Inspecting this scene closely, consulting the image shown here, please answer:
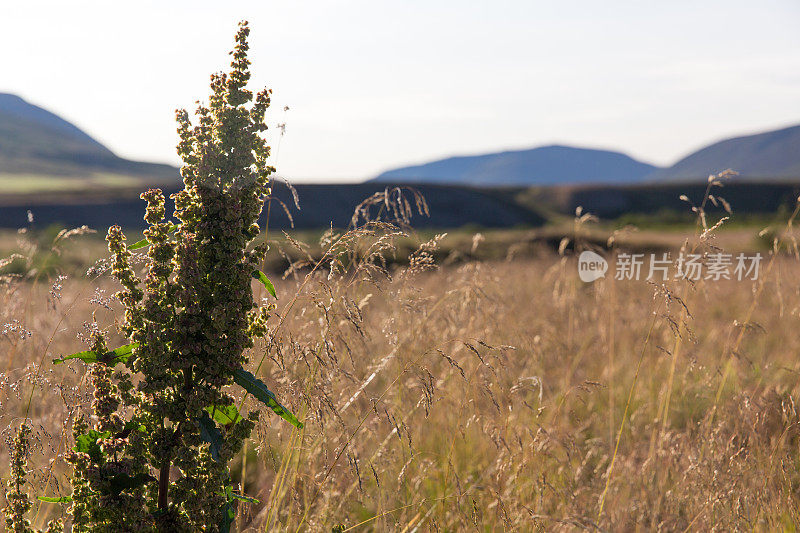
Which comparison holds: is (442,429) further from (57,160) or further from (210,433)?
(57,160)

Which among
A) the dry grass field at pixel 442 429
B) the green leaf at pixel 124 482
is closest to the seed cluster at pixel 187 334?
the green leaf at pixel 124 482

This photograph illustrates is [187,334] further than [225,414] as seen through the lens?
No

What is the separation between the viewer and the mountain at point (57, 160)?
A: 112750 millimetres

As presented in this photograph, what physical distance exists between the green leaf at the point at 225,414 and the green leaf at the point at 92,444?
294 millimetres

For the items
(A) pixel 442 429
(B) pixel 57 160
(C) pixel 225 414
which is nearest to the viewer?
(C) pixel 225 414

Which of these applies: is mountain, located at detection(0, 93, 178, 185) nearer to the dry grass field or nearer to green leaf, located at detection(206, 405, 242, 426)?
the dry grass field

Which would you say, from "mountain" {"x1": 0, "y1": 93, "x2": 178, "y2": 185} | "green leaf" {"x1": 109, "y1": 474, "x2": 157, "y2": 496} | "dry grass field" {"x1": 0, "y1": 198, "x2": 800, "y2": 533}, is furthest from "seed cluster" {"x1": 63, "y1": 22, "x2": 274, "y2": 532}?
"mountain" {"x1": 0, "y1": 93, "x2": 178, "y2": 185}

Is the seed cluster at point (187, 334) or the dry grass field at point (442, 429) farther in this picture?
the dry grass field at point (442, 429)

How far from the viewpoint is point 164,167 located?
150375 millimetres

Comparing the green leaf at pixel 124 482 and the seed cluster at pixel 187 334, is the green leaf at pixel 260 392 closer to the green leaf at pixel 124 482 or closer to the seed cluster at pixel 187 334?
the seed cluster at pixel 187 334

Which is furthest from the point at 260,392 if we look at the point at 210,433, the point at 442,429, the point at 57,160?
the point at 57,160

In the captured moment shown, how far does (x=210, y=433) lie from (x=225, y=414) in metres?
0.15

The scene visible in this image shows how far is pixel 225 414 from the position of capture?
5.65 ft

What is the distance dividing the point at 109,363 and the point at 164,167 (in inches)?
6446
